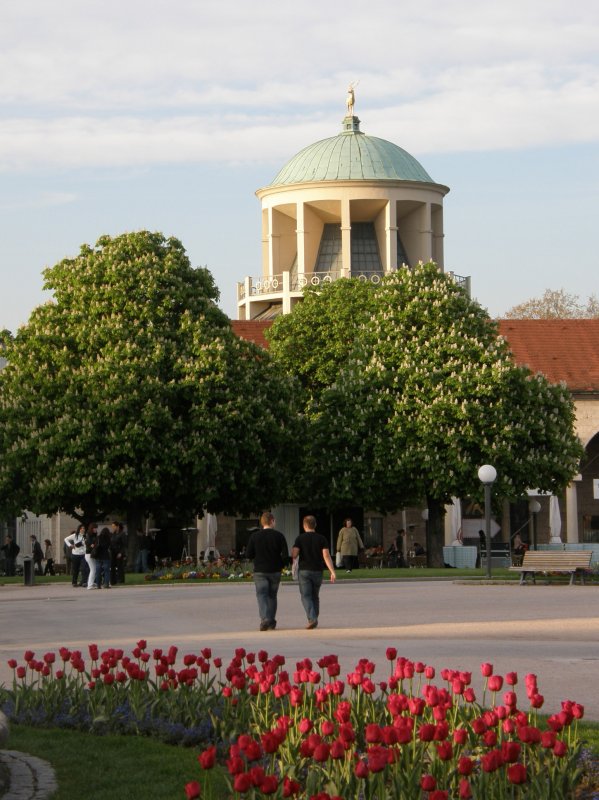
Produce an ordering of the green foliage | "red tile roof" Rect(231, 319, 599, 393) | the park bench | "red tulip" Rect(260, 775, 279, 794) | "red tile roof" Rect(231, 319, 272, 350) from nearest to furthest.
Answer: "red tulip" Rect(260, 775, 279, 794)
the park bench
the green foliage
"red tile roof" Rect(231, 319, 599, 393)
"red tile roof" Rect(231, 319, 272, 350)

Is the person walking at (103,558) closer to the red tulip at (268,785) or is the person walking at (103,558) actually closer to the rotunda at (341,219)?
the red tulip at (268,785)

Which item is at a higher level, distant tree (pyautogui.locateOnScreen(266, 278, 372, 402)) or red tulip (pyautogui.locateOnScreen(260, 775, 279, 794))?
distant tree (pyautogui.locateOnScreen(266, 278, 372, 402))

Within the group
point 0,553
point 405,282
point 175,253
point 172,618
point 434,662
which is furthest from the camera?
point 0,553

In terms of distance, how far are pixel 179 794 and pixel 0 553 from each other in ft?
195

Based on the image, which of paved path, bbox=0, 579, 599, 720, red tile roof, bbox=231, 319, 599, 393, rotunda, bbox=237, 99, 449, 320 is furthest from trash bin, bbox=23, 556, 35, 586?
rotunda, bbox=237, 99, 449, 320

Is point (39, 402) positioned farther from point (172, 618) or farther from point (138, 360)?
point (172, 618)

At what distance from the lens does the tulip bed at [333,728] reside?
23.4ft

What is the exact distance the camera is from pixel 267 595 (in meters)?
22.2

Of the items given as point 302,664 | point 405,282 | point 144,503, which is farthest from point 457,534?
point 302,664

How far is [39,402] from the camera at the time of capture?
48344 mm

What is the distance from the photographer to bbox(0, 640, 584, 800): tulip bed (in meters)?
7.12

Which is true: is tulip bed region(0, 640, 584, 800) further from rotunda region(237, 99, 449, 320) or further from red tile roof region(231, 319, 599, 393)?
rotunda region(237, 99, 449, 320)

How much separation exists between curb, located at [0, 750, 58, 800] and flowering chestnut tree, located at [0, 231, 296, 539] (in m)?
36.7

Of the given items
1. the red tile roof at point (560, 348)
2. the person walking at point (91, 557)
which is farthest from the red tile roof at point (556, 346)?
the person walking at point (91, 557)
